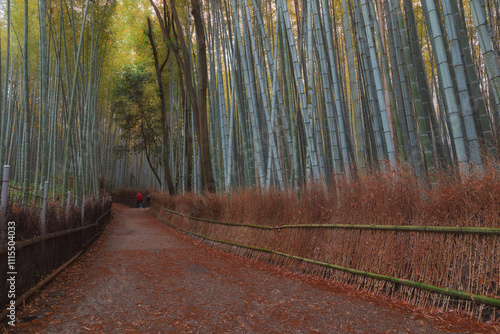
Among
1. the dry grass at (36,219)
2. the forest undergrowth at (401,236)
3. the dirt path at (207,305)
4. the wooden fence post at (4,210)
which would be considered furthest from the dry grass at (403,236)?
the wooden fence post at (4,210)

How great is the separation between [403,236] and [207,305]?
1.62m

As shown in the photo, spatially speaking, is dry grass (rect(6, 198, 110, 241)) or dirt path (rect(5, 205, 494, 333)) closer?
dirt path (rect(5, 205, 494, 333))

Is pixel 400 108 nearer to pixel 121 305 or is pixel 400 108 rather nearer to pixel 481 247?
pixel 481 247

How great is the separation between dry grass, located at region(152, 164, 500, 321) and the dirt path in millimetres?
155

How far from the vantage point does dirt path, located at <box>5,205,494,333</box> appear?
6.55 feet

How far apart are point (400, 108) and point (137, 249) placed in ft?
14.8

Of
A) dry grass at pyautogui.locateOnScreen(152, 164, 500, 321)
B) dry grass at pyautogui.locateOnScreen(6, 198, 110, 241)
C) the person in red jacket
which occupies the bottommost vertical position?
dry grass at pyautogui.locateOnScreen(152, 164, 500, 321)

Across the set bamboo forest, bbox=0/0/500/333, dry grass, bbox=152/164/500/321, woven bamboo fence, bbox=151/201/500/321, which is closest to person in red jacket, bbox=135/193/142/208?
bamboo forest, bbox=0/0/500/333

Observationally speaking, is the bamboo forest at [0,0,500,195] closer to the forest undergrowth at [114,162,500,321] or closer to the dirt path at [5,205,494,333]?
the forest undergrowth at [114,162,500,321]

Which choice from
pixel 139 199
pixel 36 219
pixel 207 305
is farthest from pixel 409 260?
pixel 139 199

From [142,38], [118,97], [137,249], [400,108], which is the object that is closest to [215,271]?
[137,249]

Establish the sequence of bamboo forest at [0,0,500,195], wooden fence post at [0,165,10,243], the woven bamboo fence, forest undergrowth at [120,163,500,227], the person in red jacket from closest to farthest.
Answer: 1. the woven bamboo fence
2. forest undergrowth at [120,163,500,227]
3. wooden fence post at [0,165,10,243]
4. bamboo forest at [0,0,500,195]
5. the person in red jacket

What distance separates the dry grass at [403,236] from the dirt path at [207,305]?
0.15m

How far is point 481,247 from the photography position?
1994 mm
